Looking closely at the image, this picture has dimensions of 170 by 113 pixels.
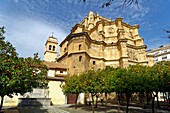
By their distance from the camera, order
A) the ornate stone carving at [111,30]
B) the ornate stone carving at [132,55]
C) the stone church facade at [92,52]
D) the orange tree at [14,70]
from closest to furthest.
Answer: the orange tree at [14,70] → the stone church facade at [92,52] → the ornate stone carving at [132,55] → the ornate stone carving at [111,30]

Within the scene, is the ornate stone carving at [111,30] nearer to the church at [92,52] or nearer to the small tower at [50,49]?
the church at [92,52]

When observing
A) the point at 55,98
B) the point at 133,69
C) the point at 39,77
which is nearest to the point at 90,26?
the point at 55,98

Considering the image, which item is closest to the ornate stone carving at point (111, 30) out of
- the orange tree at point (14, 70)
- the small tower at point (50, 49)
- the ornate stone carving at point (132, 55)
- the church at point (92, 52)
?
the church at point (92, 52)

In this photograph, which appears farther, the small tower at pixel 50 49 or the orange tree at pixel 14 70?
the small tower at pixel 50 49

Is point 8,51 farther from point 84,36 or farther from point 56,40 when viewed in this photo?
point 56,40

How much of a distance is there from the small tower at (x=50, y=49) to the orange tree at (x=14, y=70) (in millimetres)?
40230

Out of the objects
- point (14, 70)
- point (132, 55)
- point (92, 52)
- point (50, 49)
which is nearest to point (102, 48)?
point (92, 52)

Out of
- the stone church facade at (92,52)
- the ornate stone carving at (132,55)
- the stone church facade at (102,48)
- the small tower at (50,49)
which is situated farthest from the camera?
the small tower at (50,49)

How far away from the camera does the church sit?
29344mm

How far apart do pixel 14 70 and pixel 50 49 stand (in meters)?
44.3

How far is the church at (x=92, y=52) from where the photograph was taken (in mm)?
29344

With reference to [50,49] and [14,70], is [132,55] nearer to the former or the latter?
[50,49]

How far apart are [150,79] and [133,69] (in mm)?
1993

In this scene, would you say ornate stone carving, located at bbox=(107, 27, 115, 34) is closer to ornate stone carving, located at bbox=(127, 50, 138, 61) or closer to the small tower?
ornate stone carving, located at bbox=(127, 50, 138, 61)
